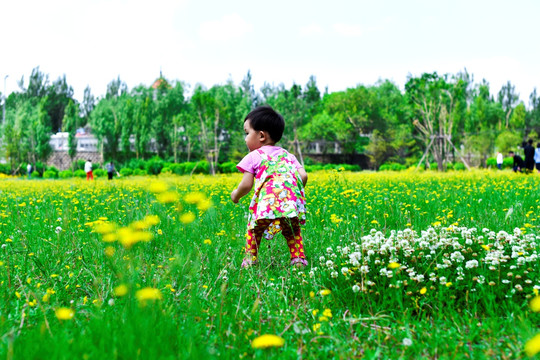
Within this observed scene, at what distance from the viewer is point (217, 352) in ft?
5.66

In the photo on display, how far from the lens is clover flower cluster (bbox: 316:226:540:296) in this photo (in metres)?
2.27

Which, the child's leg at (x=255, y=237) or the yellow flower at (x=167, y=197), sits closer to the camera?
the yellow flower at (x=167, y=197)

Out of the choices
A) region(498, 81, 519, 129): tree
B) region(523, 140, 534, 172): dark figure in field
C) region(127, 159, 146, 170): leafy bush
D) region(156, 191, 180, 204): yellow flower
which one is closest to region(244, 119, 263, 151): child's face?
region(156, 191, 180, 204): yellow flower

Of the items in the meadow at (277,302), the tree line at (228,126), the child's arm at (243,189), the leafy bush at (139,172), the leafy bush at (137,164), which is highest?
the tree line at (228,126)

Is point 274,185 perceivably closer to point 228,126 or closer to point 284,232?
point 284,232

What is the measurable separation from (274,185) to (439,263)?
1352mm

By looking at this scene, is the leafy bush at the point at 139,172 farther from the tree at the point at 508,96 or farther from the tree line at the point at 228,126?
the tree at the point at 508,96

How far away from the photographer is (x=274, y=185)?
133 inches

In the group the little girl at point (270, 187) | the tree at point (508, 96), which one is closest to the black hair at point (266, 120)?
the little girl at point (270, 187)

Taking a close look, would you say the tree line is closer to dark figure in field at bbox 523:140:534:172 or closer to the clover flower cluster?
dark figure in field at bbox 523:140:534:172

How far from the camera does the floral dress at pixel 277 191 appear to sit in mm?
3316

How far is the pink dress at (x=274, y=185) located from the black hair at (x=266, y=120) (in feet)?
0.48

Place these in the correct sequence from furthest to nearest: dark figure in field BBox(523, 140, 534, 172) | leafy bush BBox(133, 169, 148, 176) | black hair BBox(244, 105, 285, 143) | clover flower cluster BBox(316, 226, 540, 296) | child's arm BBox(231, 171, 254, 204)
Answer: leafy bush BBox(133, 169, 148, 176) < dark figure in field BBox(523, 140, 534, 172) < black hair BBox(244, 105, 285, 143) < child's arm BBox(231, 171, 254, 204) < clover flower cluster BBox(316, 226, 540, 296)

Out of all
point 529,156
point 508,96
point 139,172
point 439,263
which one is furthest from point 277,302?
point 508,96
